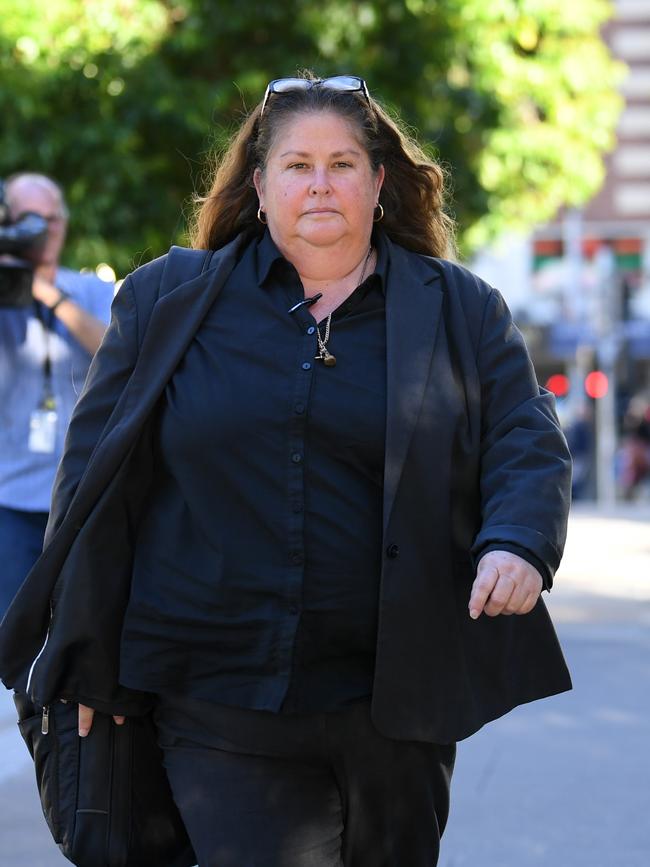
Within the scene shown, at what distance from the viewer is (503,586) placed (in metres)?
2.60

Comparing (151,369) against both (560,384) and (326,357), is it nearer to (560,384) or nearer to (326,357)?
(326,357)

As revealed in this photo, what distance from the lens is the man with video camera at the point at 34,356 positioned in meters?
4.67

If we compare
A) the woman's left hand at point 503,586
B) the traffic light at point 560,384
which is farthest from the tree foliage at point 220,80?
the traffic light at point 560,384

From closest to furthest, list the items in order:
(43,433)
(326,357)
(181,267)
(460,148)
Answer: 1. (326,357)
2. (181,267)
3. (43,433)
4. (460,148)

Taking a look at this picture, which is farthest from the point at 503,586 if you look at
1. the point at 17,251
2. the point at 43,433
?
the point at 17,251

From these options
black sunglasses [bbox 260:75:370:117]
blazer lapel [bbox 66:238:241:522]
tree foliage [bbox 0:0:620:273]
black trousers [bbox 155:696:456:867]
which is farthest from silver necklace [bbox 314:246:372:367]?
tree foliage [bbox 0:0:620:273]

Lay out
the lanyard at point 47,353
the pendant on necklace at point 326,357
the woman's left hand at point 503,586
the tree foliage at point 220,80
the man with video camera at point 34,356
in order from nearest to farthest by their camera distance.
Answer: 1. the woman's left hand at point 503,586
2. the pendant on necklace at point 326,357
3. the man with video camera at point 34,356
4. the lanyard at point 47,353
5. the tree foliage at point 220,80

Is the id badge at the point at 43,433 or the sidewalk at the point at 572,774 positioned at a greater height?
the id badge at the point at 43,433

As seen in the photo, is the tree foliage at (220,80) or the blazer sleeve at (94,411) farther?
the tree foliage at (220,80)

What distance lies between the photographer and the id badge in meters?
4.76

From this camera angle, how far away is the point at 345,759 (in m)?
2.82

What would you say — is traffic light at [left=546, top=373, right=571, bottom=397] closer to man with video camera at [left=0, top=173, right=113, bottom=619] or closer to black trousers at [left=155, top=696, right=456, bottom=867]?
man with video camera at [left=0, top=173, right=113, bottom=619]

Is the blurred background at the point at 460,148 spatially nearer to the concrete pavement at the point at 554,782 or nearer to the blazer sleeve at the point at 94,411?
the concrete pavement at the point at 554,782

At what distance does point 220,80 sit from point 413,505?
12478mm
